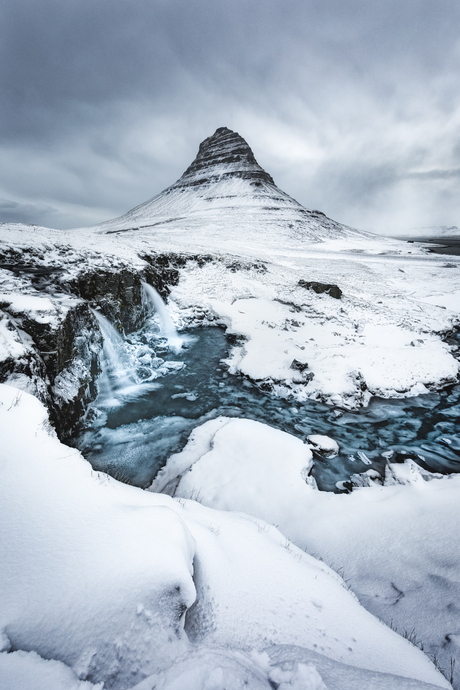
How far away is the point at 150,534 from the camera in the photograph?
2471mm

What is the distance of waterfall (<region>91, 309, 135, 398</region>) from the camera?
387 inches

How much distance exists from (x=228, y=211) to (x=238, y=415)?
88.8 meters

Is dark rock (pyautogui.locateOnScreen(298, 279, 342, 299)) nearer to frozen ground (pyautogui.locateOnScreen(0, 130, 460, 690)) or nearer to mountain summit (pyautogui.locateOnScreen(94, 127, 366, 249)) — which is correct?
frozen ground (pyautogui.locateOnScreen(0, 130, 460, 690))

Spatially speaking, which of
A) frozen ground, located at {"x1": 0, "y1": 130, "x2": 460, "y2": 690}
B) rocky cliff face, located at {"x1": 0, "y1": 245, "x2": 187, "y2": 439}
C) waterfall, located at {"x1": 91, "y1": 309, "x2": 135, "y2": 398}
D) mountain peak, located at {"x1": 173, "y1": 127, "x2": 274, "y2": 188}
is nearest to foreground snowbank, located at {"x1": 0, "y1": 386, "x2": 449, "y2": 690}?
frozen ground, located at {"x1": 0, "y1": 130, "x2": 460, "y2": 690}

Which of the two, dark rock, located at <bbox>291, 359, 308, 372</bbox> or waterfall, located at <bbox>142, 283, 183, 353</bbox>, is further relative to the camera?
waterfall, located at <bbox>142, 283, 183, 353</bbox>

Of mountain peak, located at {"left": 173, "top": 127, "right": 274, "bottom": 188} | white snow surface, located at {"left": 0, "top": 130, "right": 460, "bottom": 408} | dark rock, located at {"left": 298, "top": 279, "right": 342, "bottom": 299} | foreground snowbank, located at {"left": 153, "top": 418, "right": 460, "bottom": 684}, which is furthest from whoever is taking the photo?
mountain peak, located at {"left": 173, "top": 127, "right": 274, "bottom": 188}

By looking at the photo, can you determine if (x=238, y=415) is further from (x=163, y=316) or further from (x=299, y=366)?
(x=163, y=316)

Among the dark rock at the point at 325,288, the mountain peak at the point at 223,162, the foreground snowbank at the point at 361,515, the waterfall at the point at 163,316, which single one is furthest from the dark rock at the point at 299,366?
the mountain peak at the point at 223,162

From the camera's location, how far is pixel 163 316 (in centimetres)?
1569

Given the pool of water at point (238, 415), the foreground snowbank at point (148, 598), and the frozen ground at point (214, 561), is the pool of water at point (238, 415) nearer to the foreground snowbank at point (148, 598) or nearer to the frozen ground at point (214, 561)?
the frozen ground at point (214, 561)

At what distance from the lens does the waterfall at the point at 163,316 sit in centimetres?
1437

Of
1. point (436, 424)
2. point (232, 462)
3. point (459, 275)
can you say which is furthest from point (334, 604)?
point (459, 275)

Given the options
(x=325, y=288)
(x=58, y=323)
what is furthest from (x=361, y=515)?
(x=325, y=288)

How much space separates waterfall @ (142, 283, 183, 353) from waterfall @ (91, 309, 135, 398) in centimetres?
292
